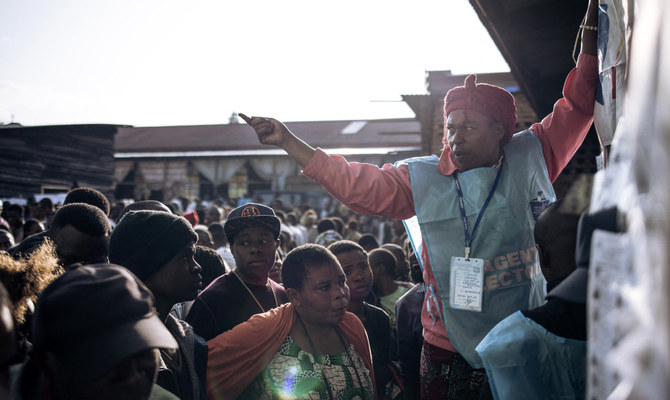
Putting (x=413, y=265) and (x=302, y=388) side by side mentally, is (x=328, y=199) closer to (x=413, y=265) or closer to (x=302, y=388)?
(x=413, y=265)

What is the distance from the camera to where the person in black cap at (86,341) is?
1300mm

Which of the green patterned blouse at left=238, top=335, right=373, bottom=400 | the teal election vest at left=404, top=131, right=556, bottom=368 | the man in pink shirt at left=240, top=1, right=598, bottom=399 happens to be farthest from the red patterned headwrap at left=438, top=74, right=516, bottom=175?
the green patterned blouse at left=238, top=335, right=373, bottom=400

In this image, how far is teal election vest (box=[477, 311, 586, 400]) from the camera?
5.22 feet

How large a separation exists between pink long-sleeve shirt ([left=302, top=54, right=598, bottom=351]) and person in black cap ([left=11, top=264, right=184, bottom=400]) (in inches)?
46.2

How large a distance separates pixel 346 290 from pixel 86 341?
1.71 meters

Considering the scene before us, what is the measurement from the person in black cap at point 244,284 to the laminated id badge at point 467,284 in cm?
144

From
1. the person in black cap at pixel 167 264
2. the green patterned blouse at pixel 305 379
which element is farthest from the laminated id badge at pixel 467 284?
the person in black cap at pixel 167 264

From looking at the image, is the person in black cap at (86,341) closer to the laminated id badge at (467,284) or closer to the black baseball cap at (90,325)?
the black baseball cap at (90,325)

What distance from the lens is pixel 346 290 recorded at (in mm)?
2863

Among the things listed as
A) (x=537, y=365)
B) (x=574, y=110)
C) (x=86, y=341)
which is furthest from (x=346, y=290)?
(x=86, y=341)

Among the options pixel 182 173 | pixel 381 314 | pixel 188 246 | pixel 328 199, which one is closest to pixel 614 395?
pixel 188 246

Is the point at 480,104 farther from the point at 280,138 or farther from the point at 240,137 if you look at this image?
the point at 240,137

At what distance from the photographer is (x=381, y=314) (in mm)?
3879

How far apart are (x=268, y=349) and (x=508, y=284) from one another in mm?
1169
